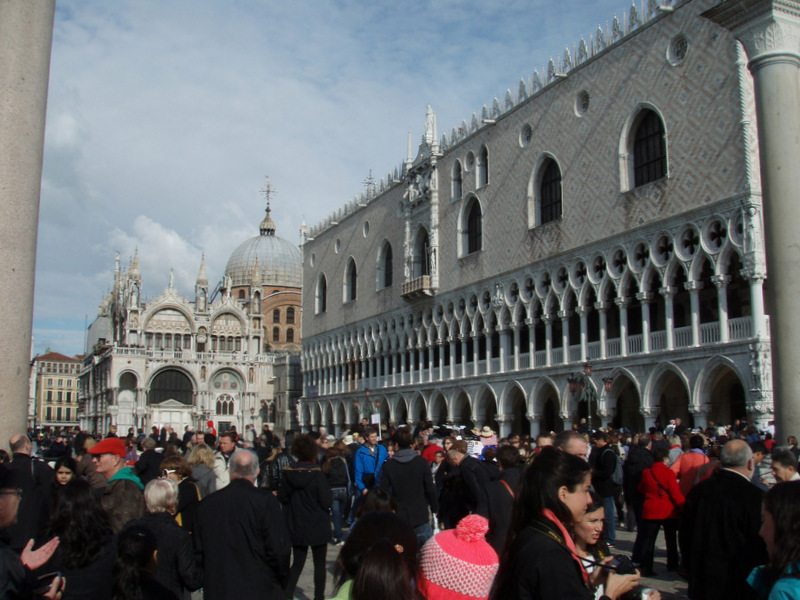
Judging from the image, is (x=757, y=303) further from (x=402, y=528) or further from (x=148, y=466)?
(x=402, y=528)

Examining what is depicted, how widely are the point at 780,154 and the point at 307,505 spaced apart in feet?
19.5

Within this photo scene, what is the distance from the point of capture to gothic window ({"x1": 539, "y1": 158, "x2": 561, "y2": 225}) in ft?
89.5

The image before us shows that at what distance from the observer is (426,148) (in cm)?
3553

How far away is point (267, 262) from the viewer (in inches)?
2645

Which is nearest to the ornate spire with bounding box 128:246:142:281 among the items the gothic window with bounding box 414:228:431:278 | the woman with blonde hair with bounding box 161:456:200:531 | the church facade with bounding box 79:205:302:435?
the church facade with bounding box 79:205:302:435

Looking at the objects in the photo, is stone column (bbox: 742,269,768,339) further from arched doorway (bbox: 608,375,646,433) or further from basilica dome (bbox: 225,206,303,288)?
basilica dome (bbox: 225,206,303,288)

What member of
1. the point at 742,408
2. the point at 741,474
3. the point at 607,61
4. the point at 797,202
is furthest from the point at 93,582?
the point at 607,61

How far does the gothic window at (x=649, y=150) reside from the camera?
22.9 meters

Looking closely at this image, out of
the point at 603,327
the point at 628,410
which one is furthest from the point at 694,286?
the point at 628,410

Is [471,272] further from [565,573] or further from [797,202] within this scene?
[565,573]

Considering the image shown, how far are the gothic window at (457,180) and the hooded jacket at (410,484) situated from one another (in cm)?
2579

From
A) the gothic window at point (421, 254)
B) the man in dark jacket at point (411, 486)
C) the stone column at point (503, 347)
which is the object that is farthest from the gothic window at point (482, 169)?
the man in dark jacket at point (411, 486)

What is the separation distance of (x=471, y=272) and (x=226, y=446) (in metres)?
23.2

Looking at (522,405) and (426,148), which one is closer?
(522,405)
